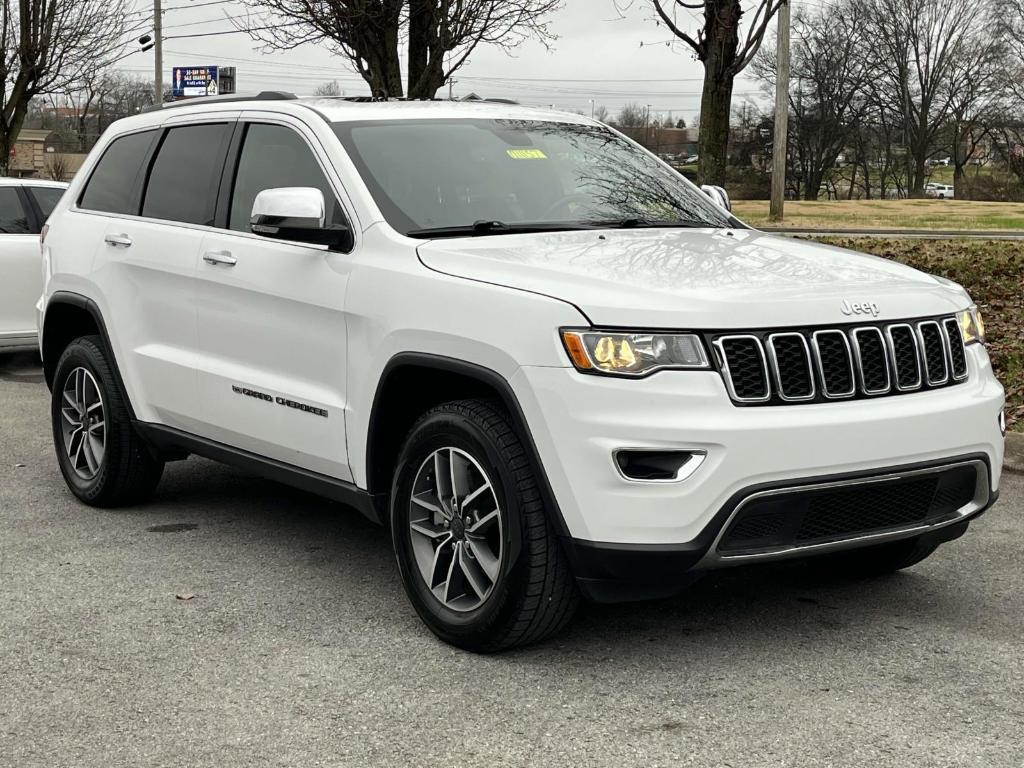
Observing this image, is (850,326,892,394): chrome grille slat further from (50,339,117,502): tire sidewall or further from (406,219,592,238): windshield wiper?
(50,339,117,502): tire sidewall

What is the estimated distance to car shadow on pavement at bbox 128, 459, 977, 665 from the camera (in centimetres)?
460

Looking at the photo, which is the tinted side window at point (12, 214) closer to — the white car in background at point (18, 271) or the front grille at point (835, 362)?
the white car in background at point (18, 271)

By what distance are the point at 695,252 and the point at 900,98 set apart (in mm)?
66632

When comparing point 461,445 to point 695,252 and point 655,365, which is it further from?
point 695,252

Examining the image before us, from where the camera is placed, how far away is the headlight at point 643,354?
3.93 metres

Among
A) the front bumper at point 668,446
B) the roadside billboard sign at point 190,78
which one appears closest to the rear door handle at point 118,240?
the front bumper at point 668,446

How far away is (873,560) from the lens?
5.24 metres

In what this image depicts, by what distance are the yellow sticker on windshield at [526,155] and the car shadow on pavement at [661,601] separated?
67.5 inches

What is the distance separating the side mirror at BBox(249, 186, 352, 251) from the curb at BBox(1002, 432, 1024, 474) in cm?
418

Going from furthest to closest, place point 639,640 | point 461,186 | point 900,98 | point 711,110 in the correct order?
point 900,98 < point 711,110 < point 461,186 < point 639,640

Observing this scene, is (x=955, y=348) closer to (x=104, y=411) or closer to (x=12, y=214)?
(x=104, y=411)

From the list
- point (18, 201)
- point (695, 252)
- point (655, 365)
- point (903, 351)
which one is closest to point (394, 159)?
point (695, 252)

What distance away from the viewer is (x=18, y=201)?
11523 mm

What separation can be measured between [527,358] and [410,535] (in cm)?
91
